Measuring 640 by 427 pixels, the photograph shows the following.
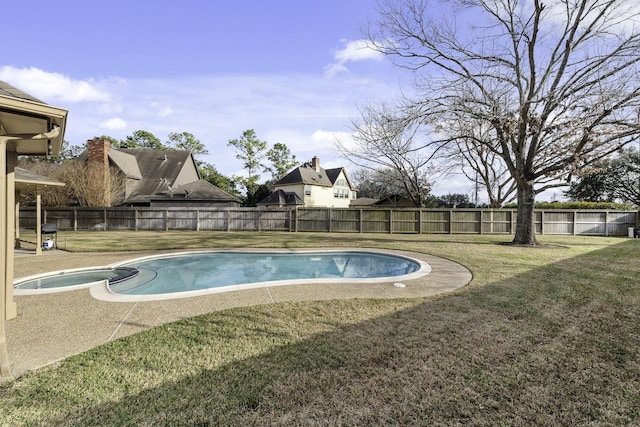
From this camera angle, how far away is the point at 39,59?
9.93m

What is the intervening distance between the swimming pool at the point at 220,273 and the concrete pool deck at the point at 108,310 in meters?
0.36

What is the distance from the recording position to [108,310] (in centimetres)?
454

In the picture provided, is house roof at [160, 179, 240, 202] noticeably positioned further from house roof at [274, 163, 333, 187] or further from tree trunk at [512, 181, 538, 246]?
tree trunk at [512, 181, 538, 246]

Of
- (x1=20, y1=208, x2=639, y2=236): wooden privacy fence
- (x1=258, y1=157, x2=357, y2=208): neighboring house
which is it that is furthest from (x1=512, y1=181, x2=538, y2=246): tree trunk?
(x1=258, y1=157, x2=357, y2=208): neighboring house

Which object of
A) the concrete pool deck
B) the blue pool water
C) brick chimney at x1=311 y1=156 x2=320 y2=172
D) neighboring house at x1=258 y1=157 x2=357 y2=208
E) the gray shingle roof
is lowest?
the blue pool water

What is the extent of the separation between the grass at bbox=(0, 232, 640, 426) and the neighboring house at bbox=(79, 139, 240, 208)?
2175 cm

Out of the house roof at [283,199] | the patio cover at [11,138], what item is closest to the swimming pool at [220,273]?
the patio cover at [11,138]

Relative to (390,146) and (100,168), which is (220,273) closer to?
(390,146)

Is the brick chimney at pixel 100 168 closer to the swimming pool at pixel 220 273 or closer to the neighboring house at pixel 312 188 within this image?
the neighboring house at pixel 312 188

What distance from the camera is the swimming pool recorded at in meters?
6.14

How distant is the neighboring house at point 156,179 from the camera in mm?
24062

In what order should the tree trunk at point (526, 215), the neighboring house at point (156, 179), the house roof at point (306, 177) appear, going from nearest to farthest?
the tree trunk at point (526, 215) → the neighboring house at point (156, 179) → the house roof at point (306, 177)

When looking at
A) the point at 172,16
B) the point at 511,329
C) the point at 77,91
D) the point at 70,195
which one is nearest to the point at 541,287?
the point at 511,329

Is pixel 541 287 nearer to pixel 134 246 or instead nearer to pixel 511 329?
pixel 511 329
